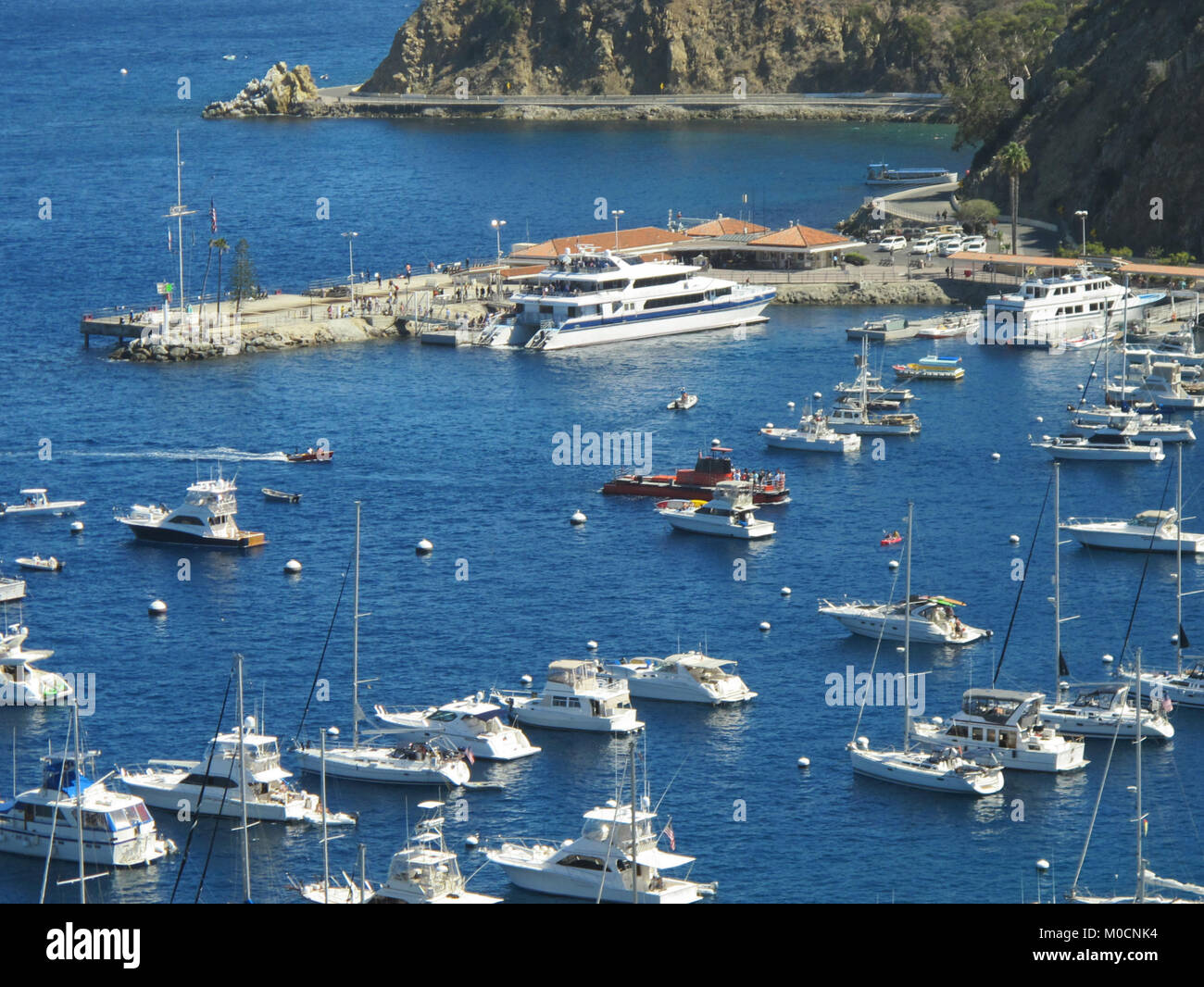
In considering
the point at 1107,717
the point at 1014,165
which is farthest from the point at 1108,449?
the point at 1014,165

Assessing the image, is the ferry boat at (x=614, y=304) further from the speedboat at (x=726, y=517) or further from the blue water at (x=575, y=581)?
the speedboat at (x=726, y=517)

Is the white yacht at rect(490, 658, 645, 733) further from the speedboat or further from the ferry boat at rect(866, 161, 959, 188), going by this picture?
the ferry boat at rect(866, 161, 959, 188)

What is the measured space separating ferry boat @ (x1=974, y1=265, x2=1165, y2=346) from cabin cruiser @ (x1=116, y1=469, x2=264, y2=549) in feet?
193

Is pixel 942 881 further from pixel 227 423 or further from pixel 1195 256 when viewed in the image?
pixel 1195 256

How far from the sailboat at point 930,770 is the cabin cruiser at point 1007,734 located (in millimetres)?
820

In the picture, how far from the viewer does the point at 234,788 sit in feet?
169

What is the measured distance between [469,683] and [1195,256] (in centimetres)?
8786

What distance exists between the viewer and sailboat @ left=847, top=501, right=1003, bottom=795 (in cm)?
5384

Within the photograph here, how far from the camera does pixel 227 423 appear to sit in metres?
104

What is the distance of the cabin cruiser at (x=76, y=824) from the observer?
4822cm

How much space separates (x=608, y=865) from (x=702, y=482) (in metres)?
45.3

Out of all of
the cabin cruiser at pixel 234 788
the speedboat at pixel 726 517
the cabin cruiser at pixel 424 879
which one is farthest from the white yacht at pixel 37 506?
the cabin cruiser at pixel 424 879

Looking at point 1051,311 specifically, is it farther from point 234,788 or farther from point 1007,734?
point 234,788
